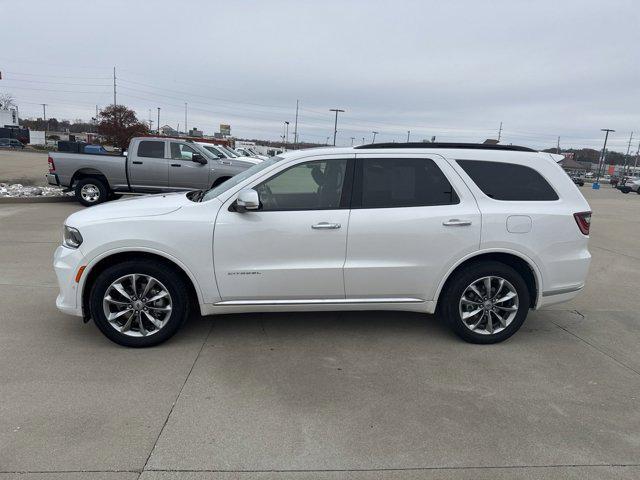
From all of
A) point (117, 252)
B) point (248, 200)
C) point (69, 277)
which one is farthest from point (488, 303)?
point (69, 277)

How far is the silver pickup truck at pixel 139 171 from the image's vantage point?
1238 centimetres

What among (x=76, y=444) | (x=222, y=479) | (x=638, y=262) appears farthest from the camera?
(x=638, y=262)

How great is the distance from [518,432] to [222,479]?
1.91m

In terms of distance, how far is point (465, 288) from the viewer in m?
4.35

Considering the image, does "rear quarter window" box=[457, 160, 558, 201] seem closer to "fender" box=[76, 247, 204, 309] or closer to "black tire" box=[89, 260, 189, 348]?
"fender" box=[76, 247, 204, 309]

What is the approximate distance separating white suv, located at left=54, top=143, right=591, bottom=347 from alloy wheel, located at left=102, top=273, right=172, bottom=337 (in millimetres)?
10

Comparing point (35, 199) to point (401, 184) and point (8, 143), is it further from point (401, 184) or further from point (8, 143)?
point (8, 143)

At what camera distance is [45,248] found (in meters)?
7.70

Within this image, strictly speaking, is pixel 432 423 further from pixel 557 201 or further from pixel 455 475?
pixel 557 201

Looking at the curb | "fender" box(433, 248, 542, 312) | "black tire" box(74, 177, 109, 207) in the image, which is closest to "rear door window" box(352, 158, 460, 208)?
"fender" box(433, 248, 542, 312)

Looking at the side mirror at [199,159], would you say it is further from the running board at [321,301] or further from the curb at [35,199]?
the running board at [321,301]

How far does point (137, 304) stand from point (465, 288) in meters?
2.90

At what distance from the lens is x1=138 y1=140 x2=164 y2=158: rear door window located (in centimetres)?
1262

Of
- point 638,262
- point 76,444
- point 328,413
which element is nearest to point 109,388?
point 76,444
